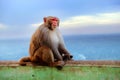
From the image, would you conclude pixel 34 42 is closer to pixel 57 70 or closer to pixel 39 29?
pixel 39 29

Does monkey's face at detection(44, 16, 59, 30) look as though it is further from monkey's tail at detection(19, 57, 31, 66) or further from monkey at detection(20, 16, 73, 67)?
monkey's tail at detection(19, 57, 31, 66)

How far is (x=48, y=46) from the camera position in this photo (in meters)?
4.15

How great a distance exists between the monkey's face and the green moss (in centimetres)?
70

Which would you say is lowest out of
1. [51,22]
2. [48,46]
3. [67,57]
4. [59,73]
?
[59,73]

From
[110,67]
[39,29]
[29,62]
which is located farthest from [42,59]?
[110,67]

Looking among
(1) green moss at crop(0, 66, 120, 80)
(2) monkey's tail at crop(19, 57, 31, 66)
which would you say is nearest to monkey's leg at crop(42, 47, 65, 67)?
(1) green moss at crop(0, 66, 120, 80)

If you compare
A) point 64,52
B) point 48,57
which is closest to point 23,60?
point 48,57

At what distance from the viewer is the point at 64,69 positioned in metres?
3.80

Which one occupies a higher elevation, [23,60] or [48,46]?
[48,46]

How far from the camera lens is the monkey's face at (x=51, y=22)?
4.18 meters

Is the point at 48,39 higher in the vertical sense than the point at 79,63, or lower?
higher

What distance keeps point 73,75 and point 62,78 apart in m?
0.15

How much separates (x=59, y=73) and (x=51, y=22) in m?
0.82

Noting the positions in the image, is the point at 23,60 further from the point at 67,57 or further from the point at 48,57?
the point at 67,57
